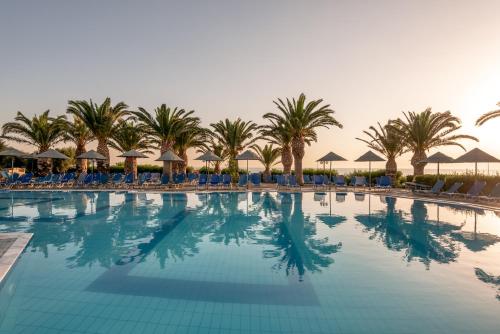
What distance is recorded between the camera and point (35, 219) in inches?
379

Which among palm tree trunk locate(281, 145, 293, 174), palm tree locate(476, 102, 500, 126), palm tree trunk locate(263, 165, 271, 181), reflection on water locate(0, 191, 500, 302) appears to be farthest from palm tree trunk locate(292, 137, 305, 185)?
palm tree locate(476, 102, 500, 126)

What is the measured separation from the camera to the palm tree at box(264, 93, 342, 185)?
22.2 meters

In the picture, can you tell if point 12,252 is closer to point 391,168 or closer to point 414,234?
point 414,234

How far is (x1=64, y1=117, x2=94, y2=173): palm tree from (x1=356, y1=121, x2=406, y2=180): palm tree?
23.5 m

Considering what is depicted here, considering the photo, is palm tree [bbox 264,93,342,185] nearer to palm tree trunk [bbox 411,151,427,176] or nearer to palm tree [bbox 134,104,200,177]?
palm tree trunk [bbox 411,151,427,176]

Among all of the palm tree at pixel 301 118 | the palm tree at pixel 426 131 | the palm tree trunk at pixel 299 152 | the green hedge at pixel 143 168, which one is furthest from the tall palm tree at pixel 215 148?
the palm tree at pixel 426 131

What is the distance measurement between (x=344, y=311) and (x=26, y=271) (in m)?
5.04

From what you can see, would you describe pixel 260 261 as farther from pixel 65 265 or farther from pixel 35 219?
pixel 35 219

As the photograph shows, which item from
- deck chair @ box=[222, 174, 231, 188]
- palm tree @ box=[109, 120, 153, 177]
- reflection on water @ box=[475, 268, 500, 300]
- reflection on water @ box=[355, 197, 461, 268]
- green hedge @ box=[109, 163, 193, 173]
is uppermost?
palm tree @ box=[109, 120, 153, 177]

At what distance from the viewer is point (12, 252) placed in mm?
5543

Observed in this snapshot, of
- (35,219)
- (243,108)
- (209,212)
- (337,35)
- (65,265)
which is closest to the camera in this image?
(65,265)

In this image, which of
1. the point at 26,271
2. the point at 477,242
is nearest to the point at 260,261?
the point at 26,271

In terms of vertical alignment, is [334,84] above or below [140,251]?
above

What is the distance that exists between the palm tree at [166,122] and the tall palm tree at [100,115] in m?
2.37
